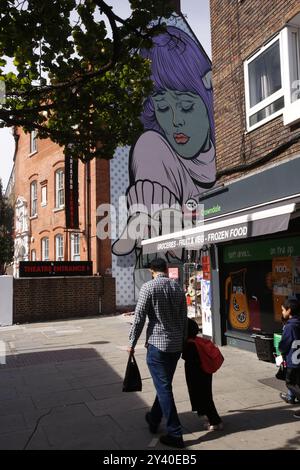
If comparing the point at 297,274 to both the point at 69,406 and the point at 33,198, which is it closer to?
the point at 69,406

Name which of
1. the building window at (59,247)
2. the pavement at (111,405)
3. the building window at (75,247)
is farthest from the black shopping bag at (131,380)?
the building window at (59,247)

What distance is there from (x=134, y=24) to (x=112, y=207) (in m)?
14.0

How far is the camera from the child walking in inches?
189

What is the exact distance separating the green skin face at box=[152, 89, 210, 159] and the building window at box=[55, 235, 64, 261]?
723 cm

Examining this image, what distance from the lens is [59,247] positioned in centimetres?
2214

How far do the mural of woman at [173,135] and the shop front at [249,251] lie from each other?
996 centimetres

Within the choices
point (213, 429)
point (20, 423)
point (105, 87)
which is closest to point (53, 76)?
point (105, 87)

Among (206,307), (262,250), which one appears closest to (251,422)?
(262,250)

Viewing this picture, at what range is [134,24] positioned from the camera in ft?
19.3

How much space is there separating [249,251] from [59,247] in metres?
14.7

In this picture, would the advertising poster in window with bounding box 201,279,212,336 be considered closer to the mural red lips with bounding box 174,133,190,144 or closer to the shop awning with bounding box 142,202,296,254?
the shop awning with bounding box 142,202,296,254

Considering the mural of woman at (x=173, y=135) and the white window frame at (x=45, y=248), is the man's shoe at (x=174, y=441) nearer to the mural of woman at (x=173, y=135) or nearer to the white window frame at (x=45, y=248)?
the mural of woman at (x=173, y=135)

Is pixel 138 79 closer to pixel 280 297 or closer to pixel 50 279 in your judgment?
pixel 280 297

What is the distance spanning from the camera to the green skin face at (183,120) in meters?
21.7
